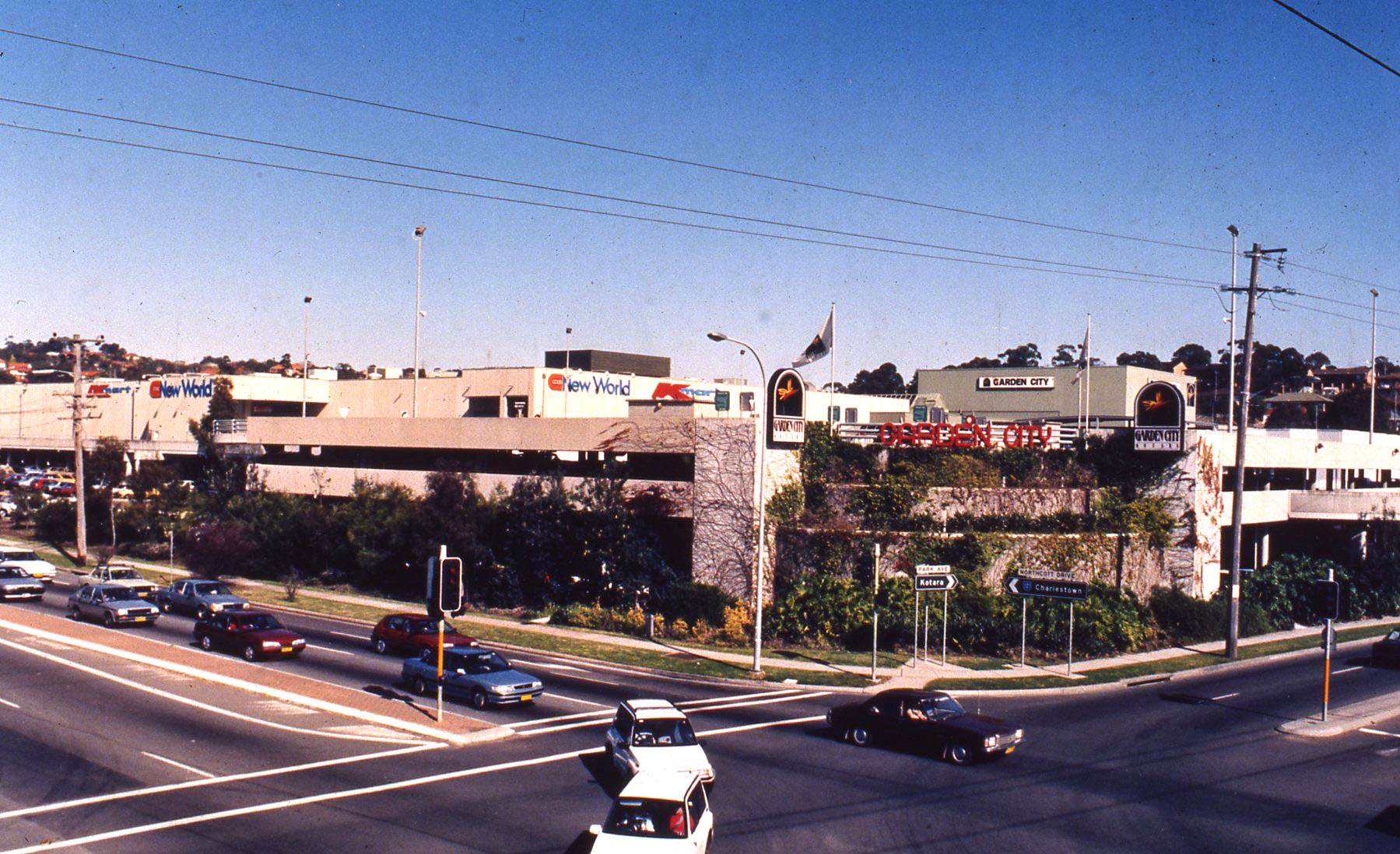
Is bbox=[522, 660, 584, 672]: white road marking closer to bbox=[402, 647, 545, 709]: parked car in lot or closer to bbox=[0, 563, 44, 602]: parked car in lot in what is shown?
bbox=[402, 647, 545, 709]: parked car in lot

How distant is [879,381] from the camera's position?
16438 cm

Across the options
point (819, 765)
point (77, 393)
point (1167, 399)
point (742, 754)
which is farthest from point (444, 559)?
point (77, 393)

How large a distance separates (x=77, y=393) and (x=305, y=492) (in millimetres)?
12293

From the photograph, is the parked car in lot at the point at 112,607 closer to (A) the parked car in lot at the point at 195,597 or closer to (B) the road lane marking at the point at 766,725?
(A) the parked car in lot at the point at 195,597

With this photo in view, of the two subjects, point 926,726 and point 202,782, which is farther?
point 926,726

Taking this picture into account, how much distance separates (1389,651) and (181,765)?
36.3 metres

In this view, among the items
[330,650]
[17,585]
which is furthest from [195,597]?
[330,650]

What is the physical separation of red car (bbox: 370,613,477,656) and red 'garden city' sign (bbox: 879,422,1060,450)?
746 inches

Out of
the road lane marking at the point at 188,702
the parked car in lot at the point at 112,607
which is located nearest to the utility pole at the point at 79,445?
the parked car in lot at the point at 112,607

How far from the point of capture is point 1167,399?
3944 centimetres

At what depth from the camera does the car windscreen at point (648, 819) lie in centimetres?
1332

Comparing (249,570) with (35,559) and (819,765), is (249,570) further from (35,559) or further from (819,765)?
(819,765)

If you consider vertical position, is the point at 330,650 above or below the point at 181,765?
below

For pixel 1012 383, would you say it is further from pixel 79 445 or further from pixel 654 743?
pixel 654 743
